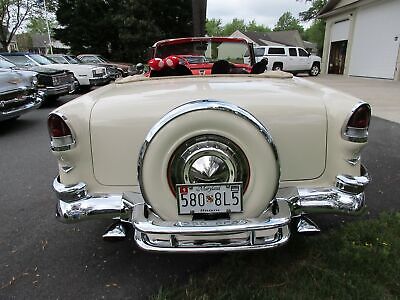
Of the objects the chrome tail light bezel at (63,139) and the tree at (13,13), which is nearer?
the chrome tail light bezel at (63,139)

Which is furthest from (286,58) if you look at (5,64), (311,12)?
(311,12)

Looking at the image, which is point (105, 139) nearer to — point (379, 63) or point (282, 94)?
point (282, 94)

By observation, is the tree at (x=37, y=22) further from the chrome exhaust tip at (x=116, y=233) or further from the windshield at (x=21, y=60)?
the chrome exhaust tip at (x=116, y=233)

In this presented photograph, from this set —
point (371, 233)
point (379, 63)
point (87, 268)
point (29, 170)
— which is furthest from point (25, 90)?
point (379, 63)

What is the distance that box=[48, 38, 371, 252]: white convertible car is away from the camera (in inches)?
73.5

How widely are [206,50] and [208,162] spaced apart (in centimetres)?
395

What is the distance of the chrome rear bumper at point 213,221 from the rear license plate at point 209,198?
7 centimetres

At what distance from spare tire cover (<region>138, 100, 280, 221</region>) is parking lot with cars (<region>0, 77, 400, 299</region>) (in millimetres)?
779

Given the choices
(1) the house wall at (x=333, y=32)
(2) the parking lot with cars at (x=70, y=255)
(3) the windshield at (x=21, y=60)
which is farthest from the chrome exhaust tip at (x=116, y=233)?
(1) the house wall at (x=333, y=32)

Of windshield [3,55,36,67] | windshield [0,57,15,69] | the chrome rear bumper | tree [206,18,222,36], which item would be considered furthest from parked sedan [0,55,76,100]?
tree [206,18,222,36]

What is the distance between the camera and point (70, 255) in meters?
2.65

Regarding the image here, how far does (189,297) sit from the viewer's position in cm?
210

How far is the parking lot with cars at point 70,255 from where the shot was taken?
7.51ft

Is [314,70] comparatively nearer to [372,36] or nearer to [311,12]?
[372,36]
